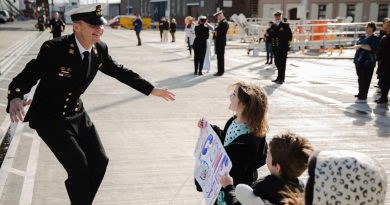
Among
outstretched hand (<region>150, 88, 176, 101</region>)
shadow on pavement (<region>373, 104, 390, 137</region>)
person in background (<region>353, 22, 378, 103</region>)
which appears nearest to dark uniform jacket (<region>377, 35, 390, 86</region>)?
person in background (<region>353, 22, 378, 103</region>)

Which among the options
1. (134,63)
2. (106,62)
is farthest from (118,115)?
(134,63)

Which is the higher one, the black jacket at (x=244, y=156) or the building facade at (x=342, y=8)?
the building facade at (x=342, y=8)

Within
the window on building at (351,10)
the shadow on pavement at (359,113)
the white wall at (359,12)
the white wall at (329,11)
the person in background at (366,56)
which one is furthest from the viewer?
the white wall at (329,11)

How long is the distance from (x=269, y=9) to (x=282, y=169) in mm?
53243

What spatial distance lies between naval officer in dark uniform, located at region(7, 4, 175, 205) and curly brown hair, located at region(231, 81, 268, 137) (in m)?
1.41

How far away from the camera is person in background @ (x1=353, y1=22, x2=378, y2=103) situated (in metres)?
10.3

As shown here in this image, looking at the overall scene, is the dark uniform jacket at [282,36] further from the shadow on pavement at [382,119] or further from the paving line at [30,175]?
the paving line at [30,175]

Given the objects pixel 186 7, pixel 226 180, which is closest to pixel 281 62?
pixel 226 180

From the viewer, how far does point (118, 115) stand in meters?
8.64

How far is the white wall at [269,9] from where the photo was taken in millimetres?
52778

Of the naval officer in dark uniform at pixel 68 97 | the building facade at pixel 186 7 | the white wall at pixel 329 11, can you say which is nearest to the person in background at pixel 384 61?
the naval officer in dark uniform at pixel 68 97

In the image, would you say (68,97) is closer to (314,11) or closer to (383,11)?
(383,11)

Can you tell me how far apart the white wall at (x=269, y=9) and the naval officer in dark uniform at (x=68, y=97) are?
50.8m

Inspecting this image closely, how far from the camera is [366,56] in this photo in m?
10.4
